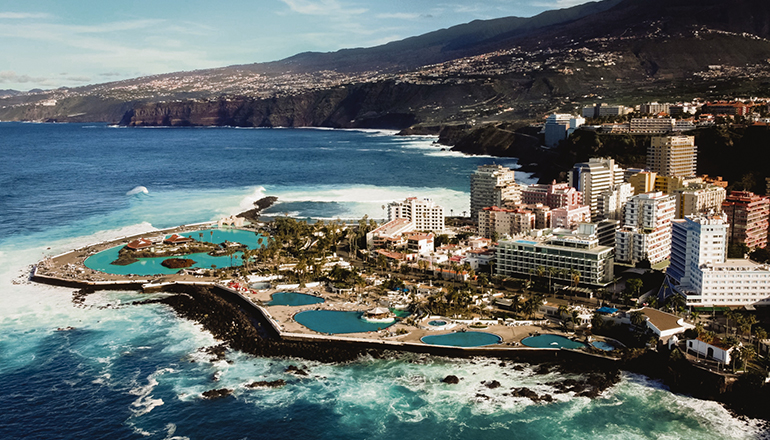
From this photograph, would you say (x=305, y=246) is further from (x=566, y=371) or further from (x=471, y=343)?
(x=566, y=371)

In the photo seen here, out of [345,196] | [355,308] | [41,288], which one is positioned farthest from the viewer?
[345,196]

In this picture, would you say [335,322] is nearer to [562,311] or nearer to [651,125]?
[562,311]

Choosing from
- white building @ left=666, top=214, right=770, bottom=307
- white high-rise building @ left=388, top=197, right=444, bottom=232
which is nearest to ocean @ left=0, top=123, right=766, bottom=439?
white building @ left=666, top=214, right=770, bottom=307

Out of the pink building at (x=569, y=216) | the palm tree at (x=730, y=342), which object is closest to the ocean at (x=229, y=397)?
the palm tree at (x=730, y=342)

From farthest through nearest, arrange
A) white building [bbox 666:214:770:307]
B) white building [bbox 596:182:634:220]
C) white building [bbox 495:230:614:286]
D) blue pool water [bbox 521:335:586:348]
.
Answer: white building [bbox 596:182:634:220], white building [bbox 495:230:614:286], white building [bbox 666:214:770:307], blue pool water [bbox 521:335:586:348]

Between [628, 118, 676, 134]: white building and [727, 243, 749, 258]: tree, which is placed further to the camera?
[628, 118, 676, 134]: white building

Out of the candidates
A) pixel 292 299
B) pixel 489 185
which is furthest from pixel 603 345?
pixel 489 185

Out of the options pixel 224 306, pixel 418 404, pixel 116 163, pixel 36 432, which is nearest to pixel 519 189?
pixel 224 306

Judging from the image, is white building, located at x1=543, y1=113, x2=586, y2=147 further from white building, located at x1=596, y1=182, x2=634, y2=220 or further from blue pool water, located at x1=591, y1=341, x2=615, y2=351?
blue pool water, located at x1=591, y1=341, x2=615, y2=351

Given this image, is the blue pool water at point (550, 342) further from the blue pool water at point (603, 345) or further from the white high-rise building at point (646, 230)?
the white high-rise building at point (646, 230)
